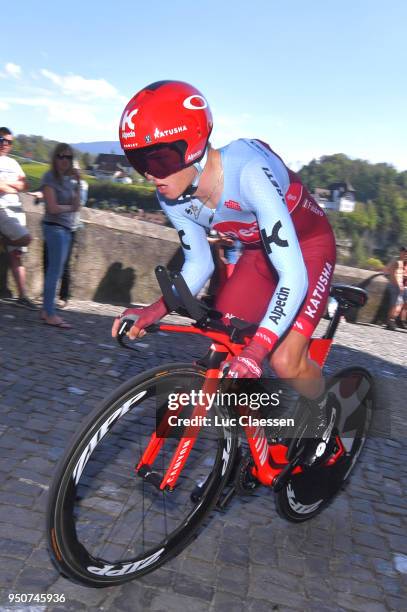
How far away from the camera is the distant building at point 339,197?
616 ft

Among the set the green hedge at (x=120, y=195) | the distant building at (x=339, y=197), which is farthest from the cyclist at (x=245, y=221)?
the distant building at (x=339, y=197)

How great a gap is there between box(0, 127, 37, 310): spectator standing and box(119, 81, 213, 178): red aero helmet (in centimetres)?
555

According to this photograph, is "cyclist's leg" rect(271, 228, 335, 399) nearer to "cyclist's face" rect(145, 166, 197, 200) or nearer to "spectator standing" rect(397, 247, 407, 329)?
"cyclist's face" rect(145, 166, 197, 200)

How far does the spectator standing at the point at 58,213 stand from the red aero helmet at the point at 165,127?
496 cm

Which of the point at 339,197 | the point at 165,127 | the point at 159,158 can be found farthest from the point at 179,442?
the point at 339,197

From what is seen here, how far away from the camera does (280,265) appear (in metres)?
2.48

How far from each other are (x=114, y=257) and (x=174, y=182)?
7567 mm

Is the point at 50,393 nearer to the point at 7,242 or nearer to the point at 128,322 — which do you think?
the point at 128,322

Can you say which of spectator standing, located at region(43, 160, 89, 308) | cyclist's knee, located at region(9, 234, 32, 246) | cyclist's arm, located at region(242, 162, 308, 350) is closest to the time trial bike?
cyclist's arm, located at region(242, 162, 308, 350)

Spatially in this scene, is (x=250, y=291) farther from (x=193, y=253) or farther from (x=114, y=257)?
(x=114, y=257)

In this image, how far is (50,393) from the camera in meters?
5.03

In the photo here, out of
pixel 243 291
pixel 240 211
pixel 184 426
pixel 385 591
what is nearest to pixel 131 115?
pixel 240 211

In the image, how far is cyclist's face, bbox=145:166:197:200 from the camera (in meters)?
2.61

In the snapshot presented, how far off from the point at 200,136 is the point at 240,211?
0.39m
